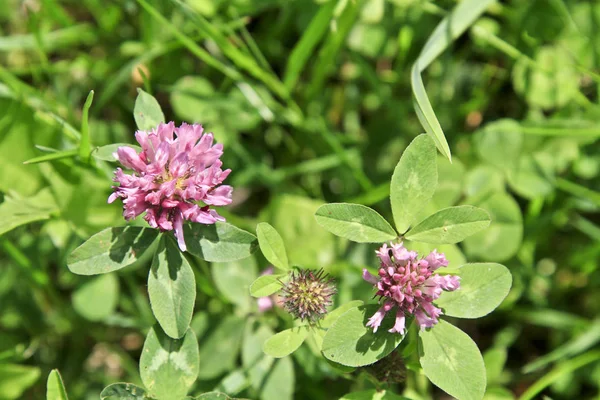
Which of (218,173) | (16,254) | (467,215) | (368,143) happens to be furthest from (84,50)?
(467,215)

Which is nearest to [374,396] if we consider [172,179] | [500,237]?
[172,179]

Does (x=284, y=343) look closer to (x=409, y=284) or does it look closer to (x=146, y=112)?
(x=409, y=284)

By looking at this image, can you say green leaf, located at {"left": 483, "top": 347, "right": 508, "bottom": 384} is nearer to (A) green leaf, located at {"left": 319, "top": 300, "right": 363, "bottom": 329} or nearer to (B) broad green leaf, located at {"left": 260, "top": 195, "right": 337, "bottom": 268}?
(B) broad green leaf, located at {"left": 260, "top": 195, "right": 337, "bottom": 268}

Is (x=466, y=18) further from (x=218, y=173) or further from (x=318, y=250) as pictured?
(x=218, y=173)

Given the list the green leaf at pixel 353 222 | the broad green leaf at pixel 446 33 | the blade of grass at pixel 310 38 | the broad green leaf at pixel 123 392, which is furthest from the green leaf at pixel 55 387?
the blade of grass at pixel 310 38

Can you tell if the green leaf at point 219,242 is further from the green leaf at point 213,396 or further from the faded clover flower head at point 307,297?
the green leaf at point 213,396

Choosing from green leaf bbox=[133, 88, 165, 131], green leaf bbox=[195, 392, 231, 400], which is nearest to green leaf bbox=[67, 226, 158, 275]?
green leaf bbox=[133, 88, 165, 131]

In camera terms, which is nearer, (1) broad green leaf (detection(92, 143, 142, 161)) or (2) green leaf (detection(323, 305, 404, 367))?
(2) green leaf (detection(323, 305, 404, 367))
